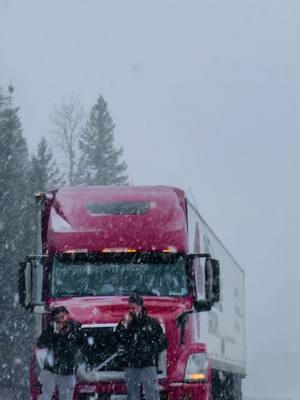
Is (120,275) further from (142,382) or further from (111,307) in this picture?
(142,382)

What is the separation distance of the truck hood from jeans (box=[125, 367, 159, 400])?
849mm

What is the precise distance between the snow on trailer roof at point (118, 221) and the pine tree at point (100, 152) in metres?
48.5

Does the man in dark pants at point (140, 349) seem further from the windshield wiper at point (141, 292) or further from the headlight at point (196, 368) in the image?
the windshield wiper at point (141, 292)

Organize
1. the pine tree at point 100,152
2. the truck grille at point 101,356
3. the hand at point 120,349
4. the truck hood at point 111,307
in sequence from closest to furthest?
the hand at point 120,349, the truck grille at point 101,356, the truck hood at point 111,307, the pine tree at point 100,152

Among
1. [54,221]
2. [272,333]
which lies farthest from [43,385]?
[272,333]

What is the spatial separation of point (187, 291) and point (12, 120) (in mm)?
32958

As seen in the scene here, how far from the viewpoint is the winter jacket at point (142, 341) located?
511 inches

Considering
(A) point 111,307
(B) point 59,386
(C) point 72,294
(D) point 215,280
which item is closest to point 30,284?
(C) point 72,294

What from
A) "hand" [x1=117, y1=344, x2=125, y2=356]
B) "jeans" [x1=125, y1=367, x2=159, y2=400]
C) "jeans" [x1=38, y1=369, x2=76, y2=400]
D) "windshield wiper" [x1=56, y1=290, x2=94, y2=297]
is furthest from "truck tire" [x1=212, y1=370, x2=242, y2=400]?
"jeans" [x1=38, y1=369, x2=76, y2=400]

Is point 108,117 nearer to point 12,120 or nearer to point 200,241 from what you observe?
point 12,120

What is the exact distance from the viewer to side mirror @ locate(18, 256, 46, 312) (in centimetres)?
1402

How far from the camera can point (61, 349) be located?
1301 cm

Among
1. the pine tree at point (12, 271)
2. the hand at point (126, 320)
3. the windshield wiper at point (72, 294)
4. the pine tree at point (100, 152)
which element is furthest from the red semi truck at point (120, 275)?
A: the pine tree at point (100, 152)

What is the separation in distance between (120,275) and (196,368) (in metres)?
1.70
